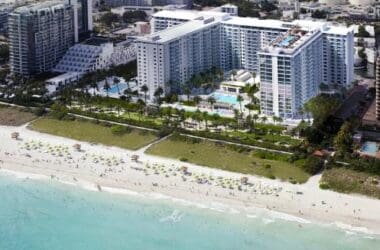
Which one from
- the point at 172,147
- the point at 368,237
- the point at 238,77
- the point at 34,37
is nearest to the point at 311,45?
the point at 238,77

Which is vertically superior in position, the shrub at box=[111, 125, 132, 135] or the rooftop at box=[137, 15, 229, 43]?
the rooftop at box=[137, 15, 229, 43]

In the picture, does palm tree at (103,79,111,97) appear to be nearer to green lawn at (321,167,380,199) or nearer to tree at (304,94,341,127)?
tree at (304,94,341,127)

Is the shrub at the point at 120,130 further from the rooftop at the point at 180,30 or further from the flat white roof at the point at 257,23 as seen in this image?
the flat white roof at the point at 257,23

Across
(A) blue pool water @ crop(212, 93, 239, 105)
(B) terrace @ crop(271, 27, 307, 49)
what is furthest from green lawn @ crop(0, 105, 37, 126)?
(B) terrace @ crop(271, 27, 307, 49)

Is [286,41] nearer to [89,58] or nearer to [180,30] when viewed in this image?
[180,30]

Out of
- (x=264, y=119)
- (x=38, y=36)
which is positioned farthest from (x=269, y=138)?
(x=38, y=36)

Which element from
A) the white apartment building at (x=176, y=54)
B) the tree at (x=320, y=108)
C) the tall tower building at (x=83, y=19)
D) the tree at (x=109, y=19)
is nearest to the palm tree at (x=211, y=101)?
the white apartment building at (x=176, y=54)
